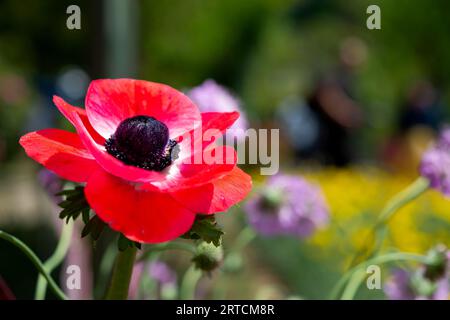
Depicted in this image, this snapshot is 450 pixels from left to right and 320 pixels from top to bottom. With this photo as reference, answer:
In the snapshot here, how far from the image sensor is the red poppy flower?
0.49 m

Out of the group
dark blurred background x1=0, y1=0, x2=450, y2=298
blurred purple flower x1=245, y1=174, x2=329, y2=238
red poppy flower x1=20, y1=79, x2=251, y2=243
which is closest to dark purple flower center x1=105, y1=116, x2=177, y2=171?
red poppy flower x1=20, y1=79, x2=251, y2=243

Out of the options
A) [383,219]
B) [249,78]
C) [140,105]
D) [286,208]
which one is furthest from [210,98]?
[249,78]

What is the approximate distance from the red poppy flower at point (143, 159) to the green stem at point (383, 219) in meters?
0.27

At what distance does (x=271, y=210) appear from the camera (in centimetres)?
98

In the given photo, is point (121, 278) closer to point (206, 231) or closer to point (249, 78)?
point (206, 231)

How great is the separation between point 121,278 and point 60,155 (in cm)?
11

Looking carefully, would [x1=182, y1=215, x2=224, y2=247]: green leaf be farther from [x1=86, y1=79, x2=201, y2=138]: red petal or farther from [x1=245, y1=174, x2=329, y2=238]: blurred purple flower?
[x1=245, y1=174, x2=329, y2=238]: blurred purple flower

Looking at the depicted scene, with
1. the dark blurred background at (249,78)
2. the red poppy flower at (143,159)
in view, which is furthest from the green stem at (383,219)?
the dark blurred background at (249,78)

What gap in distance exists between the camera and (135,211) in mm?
493

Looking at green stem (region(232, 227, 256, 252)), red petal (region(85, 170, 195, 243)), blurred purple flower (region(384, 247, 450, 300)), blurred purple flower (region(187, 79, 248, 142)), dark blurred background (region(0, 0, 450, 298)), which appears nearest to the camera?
red petal (region(85, 170, 195, 243))

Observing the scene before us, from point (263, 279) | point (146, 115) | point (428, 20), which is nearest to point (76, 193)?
point (146, 115)

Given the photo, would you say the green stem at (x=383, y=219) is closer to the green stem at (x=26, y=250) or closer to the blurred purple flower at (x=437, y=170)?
the blurred purple flower at (x=437, y=170)
